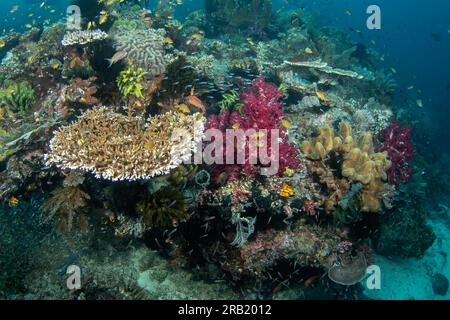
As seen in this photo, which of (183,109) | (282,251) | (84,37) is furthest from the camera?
(84,37)

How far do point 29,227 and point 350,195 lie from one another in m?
5.55

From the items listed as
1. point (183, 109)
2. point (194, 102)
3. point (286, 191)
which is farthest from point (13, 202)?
point (286, 191)

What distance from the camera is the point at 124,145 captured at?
4449 mm

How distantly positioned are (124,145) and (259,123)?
7.57 ft

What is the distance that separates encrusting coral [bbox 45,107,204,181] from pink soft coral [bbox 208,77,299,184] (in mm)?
739

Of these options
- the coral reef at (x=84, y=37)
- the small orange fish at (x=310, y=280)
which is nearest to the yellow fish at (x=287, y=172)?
the small orange fish at (x=310, y=280)

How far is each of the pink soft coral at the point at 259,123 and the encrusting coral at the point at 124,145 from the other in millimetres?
739

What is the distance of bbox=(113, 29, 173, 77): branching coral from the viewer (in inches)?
294

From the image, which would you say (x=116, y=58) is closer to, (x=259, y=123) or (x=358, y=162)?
(x=259, y=123)

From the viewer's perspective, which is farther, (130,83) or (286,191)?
(130,83)

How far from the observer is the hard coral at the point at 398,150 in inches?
275

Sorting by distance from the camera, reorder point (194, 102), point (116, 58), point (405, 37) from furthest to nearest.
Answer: point (405, 37) < point (116, 58) < point (194, 102)

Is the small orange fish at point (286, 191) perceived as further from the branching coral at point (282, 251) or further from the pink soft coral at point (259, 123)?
the branching coral at point (282, 251)
